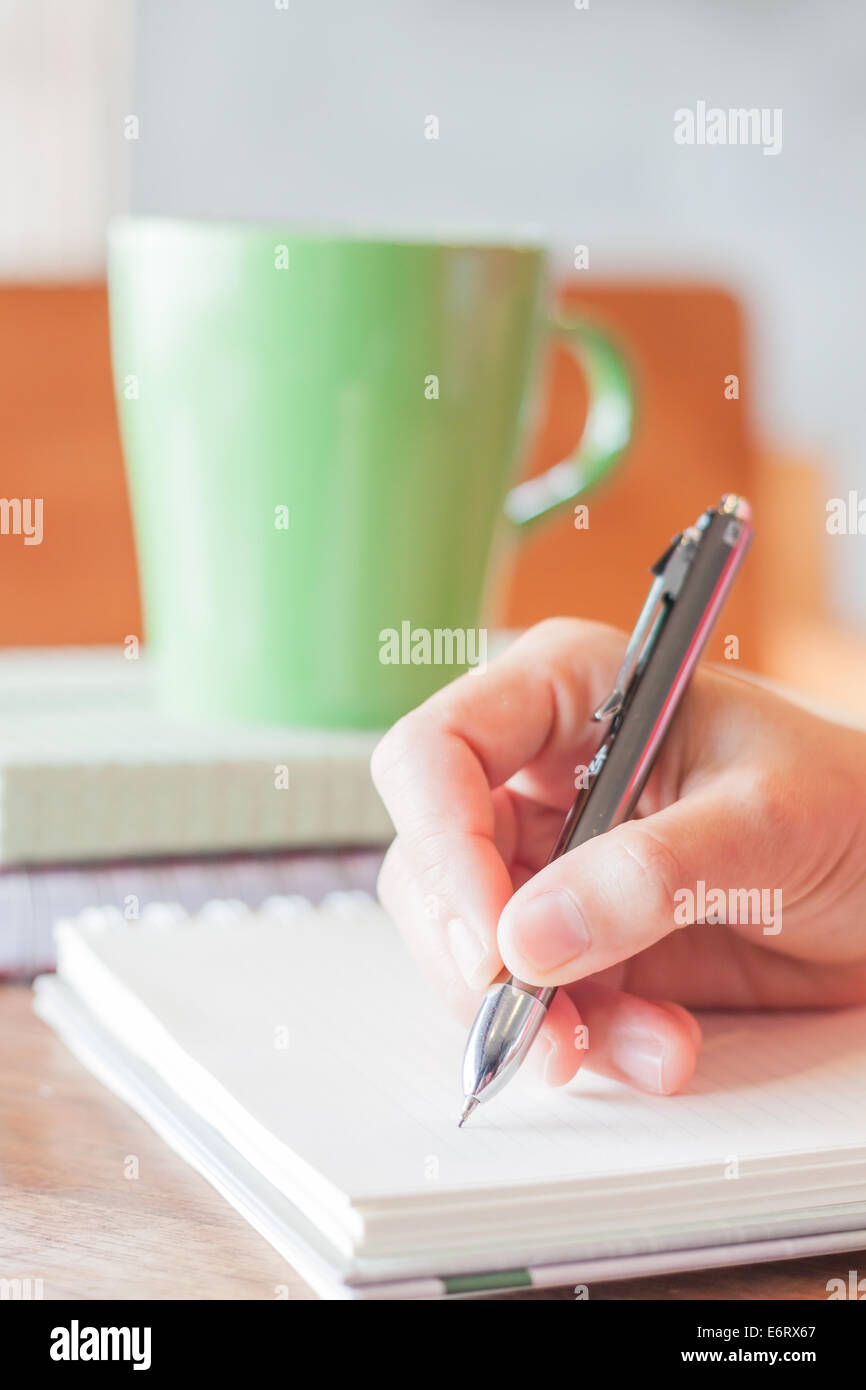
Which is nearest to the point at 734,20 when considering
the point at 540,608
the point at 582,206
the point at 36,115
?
the point at 582,206

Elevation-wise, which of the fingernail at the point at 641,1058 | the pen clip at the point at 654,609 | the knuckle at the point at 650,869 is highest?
the pen clip at the point at 654,609

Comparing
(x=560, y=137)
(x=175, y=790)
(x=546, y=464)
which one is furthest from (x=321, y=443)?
(x=560, y=137)

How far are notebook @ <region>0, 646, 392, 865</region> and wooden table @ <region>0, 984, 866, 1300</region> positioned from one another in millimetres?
138

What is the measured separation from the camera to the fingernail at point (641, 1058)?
1.21ft

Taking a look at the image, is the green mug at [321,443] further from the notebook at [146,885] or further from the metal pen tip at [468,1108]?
the metal pen tip at [468,1108]

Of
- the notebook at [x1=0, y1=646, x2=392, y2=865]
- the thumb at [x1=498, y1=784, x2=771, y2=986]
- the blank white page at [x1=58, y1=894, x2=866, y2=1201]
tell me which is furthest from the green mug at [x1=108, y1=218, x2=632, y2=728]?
the thumb at [x1=498, y1=784, x2=771, y2=986]

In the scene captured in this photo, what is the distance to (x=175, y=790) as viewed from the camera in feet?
1.83

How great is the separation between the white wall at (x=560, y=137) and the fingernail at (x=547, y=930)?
226 cm

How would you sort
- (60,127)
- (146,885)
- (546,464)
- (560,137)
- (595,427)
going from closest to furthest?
(146,885)
(595,427)
(546,464)
(560,137)
(60,127)

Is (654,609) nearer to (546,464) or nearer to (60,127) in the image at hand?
(546,464)

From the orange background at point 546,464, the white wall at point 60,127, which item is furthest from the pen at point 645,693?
the white wall at point 60,127

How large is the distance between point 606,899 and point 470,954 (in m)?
0.04

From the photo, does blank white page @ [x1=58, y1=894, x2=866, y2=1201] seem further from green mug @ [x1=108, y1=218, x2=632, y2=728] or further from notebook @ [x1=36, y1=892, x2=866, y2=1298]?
green mug @ [x1=108, y1=218, x2=632, y2=728]
